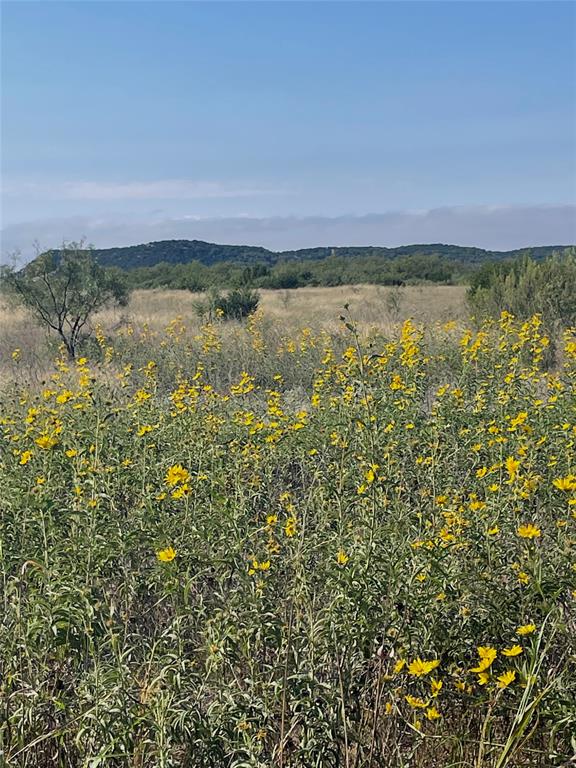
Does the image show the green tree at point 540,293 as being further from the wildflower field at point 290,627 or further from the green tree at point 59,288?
the wildflower field at point 290,627

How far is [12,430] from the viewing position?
468 cm

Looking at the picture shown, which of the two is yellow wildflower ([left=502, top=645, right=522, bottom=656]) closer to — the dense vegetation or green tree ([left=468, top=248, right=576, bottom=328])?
green tree ([left=468, top=248, right=576, bottom=328])

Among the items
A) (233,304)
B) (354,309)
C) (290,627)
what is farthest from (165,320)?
(290,627)

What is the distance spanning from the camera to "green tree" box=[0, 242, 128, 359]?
14.2 metres

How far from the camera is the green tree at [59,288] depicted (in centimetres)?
1423

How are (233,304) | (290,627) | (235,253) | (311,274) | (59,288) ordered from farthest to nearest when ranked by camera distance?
1. (235,253)
2. (311,274)
3. (233,304)
4. (59,288)
5. (290,627)

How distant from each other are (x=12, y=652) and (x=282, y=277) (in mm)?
37636

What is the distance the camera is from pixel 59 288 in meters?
14.4

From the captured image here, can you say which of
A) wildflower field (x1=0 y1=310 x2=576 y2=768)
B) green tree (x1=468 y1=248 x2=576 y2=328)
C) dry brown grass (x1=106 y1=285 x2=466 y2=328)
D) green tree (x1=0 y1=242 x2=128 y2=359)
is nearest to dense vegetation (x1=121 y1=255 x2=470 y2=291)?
dry brown grass (x1=106 y1=285 x2=466 y2=328)

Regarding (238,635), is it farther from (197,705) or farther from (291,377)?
(291,377)

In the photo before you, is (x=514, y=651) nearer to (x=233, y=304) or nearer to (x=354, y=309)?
(x=233, y=304)

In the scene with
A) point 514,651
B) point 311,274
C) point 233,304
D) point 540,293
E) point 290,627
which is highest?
point 311,274

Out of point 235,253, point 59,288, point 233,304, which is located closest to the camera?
point 59,288

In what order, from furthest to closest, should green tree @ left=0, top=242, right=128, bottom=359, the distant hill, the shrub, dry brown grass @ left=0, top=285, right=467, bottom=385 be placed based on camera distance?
the distant hill, the shrub, green tree @ left=0, top=242, right=128, bottom=359, dry brown grass @ left=0, top=285, right=467, bottom=385
